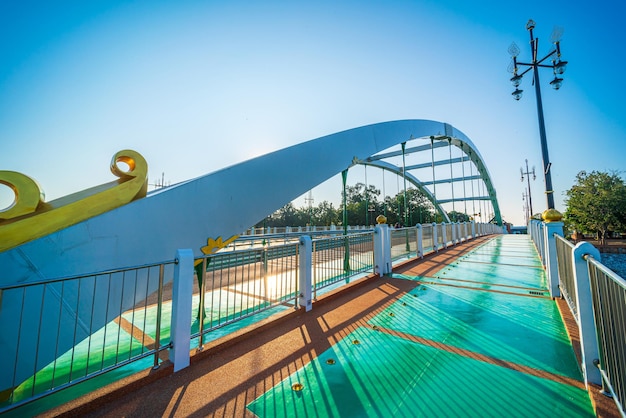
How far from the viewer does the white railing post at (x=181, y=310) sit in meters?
2.48

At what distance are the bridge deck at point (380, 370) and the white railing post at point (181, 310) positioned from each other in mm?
153

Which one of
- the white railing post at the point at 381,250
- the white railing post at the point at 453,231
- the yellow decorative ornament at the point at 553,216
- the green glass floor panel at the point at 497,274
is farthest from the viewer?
the white railing post at the point at 453,231

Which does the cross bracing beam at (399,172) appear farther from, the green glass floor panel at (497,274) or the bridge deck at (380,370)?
the bridge deck at (380,370)

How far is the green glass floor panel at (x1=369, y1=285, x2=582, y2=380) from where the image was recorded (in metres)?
2.58

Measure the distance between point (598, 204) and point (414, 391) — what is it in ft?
106

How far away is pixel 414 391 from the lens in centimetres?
207

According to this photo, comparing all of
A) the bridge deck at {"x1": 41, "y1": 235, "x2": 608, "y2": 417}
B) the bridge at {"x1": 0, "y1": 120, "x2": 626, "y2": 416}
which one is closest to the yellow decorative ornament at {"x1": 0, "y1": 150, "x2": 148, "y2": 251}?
the bridge at {"x1": 0, "y1": 120, "x2": 626, "y2": 416}

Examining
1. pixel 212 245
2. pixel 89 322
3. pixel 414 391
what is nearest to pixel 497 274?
pixel 414 391

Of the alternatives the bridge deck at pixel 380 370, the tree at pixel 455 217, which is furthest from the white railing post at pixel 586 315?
the tree at pixel 455 217

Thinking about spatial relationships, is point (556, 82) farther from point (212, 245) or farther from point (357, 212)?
point (357, 212)

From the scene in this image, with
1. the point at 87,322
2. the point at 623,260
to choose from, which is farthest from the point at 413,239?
the point at 623,260

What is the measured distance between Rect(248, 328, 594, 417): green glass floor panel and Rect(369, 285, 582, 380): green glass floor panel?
0.37 m

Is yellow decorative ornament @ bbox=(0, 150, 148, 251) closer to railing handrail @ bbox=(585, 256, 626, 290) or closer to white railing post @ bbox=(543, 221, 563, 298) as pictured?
railing handrail @ bbox=(585, 256, 626, 290)

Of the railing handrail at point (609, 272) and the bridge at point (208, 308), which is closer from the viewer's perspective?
the railing handrail at point (609, 272)
